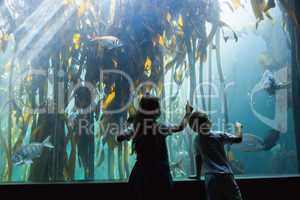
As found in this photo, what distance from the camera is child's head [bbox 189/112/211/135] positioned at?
2488mm

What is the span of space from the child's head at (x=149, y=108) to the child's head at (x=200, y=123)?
35 centimetres

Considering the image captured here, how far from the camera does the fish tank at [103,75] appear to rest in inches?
173

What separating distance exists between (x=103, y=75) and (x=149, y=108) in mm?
2305

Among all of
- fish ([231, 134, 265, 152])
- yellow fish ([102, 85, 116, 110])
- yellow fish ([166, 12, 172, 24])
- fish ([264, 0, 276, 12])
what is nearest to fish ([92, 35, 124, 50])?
yellow fish ([102, 85, 116, 110])

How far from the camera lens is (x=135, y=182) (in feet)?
7.47

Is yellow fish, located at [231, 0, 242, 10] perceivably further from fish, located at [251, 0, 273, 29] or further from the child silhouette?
the child silhouette

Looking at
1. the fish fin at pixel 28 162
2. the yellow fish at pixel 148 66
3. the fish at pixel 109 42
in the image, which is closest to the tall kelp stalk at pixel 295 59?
the yellow fish at pixel 148 66

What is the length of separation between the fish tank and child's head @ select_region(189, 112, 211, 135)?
5.46 feet

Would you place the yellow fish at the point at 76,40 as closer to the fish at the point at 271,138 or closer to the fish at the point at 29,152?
the fish at the point at 29,152

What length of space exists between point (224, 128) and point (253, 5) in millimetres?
2123

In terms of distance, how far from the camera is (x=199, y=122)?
2.49 meters

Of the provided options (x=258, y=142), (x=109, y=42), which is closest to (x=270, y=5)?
(x=258, y=142)

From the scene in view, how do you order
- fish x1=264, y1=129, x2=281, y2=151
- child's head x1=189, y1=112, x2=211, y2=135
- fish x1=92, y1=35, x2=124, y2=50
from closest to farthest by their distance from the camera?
child's head x1=189, y1=112, x2=211, y2=135 → fish x1=92, y1=35, x2=124, y2=50 → fish x1=264, y1=129, x2=281, y2=151

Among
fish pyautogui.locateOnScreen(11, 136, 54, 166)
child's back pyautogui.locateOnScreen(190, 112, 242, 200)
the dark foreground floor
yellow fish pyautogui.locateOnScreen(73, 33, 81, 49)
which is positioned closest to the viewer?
child's back pyautogui.locateOnScreen(190, 112, 242, 200)
